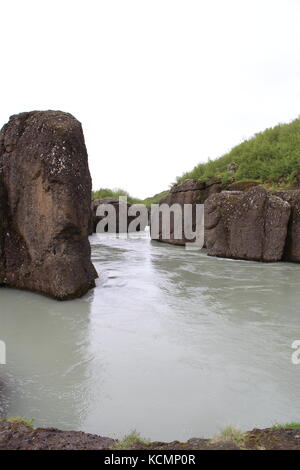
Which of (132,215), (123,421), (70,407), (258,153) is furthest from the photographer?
(132,215)

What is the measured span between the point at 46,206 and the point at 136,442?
4651 mm

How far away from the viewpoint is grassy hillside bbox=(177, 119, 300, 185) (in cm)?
1348

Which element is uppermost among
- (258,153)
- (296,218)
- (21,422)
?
(258,153)

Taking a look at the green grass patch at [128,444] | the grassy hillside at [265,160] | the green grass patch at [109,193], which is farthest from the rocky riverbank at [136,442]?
the green grass patch at [109,193]

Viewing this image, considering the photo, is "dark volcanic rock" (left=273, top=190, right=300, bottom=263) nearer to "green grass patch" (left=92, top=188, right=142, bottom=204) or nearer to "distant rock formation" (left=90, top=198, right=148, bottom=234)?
"distant rock formation" (left=90, top=198, right=148, bottom=234)

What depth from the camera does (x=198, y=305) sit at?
5461 mm

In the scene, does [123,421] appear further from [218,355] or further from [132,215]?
[132,215]

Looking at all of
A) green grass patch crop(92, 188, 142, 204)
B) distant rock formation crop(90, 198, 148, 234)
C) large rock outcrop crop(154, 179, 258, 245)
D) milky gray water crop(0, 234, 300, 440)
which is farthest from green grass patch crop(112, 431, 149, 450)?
green grass patch crop(92, 188, 142, 204)

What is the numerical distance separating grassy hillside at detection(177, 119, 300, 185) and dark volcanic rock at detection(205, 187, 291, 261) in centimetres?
302

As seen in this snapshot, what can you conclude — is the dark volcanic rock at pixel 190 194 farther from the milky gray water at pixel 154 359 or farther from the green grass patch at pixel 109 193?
the green grass patch at pixel 109 193

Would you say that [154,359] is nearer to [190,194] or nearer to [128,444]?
[128,444]

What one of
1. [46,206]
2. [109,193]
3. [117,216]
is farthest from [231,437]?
[109,193]
